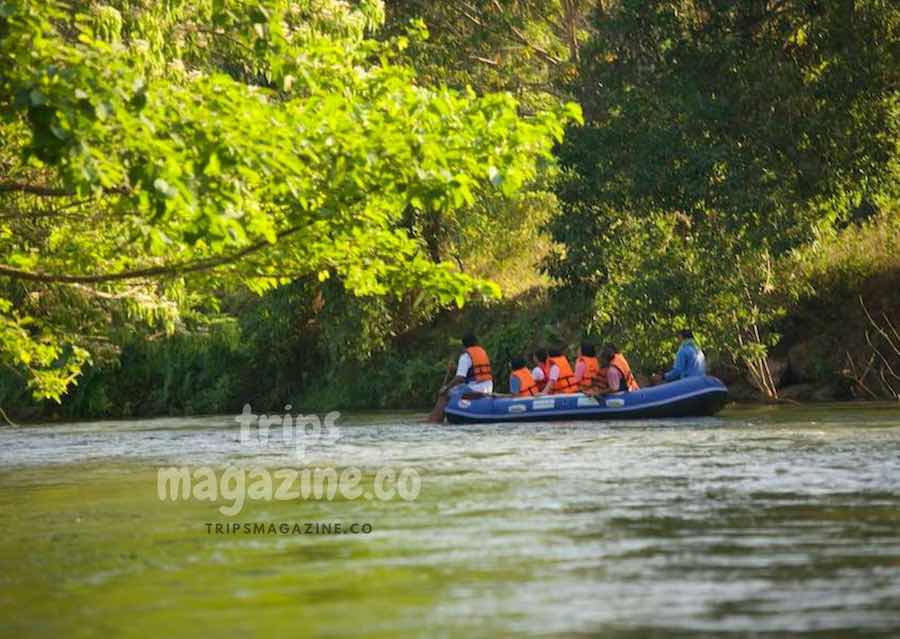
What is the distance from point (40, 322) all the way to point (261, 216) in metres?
10.2

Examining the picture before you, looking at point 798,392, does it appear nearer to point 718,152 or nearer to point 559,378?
point 718,152

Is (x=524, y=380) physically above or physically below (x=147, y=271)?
below

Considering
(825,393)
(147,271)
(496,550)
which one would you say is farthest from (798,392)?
(496,550)

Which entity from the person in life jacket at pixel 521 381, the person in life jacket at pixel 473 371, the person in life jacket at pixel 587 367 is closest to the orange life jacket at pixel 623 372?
the person in life jacket at pixel 587 367

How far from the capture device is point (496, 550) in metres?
9.92

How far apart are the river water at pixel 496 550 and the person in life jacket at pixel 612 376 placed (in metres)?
7.77

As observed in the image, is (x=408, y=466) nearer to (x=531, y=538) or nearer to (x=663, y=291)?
(x=531, y=538)

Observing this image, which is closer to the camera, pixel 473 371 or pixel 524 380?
pixel 473 371

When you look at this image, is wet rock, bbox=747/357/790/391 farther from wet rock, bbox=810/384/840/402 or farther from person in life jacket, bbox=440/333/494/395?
person in life jacket, bbox=440/333/494/395

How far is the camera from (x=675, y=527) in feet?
35.7

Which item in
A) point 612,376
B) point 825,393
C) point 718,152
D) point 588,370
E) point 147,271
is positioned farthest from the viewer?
point 825,393

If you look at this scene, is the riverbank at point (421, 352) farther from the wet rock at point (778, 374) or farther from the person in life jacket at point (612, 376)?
the person in life jacket at point (612, 376)

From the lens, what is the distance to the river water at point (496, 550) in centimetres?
762

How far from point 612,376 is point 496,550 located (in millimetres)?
17254
